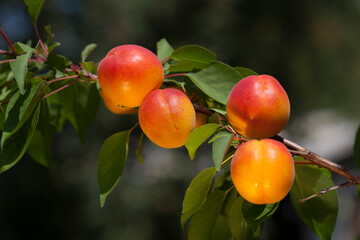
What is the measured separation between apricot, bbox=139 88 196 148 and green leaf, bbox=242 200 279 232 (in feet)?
0.24

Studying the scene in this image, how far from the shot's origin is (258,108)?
289 millimetres

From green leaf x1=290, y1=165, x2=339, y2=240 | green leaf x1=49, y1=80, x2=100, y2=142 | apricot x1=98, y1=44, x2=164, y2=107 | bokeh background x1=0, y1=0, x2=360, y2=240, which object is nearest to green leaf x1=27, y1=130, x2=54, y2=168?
green leaf x1=49, y1=80, x2=100, y2=142

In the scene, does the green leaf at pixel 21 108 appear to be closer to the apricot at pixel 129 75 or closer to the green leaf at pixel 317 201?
the apricot at pixel 129 75

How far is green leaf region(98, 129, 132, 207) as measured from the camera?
0.35 metres

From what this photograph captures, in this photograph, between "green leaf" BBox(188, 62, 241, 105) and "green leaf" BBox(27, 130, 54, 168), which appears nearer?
"green leaf" BBox(188, 62, 241, 105)

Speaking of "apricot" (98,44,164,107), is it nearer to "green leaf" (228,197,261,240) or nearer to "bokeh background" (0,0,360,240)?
"green leaf" (228,197,261,240)

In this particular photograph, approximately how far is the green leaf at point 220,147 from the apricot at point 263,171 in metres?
0.01

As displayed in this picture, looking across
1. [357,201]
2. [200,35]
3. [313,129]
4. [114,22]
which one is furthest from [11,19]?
[357,201]

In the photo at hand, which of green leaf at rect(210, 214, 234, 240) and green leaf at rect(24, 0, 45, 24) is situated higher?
green leaf at rect(24, 0, 45, 24)

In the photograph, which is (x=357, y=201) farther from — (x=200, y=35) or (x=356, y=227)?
(x=200, y=35)

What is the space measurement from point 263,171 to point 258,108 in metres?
0.05

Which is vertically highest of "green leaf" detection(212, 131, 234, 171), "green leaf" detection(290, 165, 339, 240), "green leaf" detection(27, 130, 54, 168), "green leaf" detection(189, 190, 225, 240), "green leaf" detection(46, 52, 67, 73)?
"green leaf" detection(212, 131, 234, 171)

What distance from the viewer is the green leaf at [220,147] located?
25cm

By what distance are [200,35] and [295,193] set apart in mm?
2671
